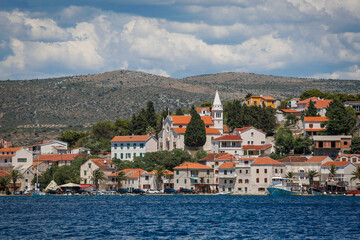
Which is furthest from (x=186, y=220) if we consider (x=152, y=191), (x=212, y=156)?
(x=212, y=156)

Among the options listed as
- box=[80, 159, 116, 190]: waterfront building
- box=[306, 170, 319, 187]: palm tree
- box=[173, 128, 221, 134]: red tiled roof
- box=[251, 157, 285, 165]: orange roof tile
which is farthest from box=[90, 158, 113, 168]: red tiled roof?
box=[306, 170, 319, 187]: palm tree

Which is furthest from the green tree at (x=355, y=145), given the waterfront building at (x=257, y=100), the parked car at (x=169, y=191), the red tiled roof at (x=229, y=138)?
the waterfront building at (x=257, y=100)

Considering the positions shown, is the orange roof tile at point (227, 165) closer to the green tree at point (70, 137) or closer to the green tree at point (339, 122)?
the green tree at point (339, 122)

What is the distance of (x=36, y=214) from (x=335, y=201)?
48.0 m

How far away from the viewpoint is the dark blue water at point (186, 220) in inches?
2211

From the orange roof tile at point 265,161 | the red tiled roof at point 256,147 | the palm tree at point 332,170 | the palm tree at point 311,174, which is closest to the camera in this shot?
the palm tree at point 332,170

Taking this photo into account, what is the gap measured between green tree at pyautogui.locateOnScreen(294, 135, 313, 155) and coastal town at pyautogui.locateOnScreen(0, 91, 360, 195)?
50 centimetres

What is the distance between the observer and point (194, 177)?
12050cm

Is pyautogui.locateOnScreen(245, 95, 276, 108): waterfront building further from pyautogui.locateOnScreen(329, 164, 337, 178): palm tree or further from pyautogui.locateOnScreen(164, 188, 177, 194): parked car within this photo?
pyautogui.locateOnScreen(329, 164, 337, 178): palm tree

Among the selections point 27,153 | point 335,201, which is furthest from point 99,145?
point 335,201

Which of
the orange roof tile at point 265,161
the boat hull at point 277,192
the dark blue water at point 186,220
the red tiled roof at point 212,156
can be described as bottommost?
the dark blue water at point 186,220

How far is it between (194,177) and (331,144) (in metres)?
28.4

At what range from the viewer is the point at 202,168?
4747 inches

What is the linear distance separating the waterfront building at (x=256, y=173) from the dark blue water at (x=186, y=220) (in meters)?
17.8
